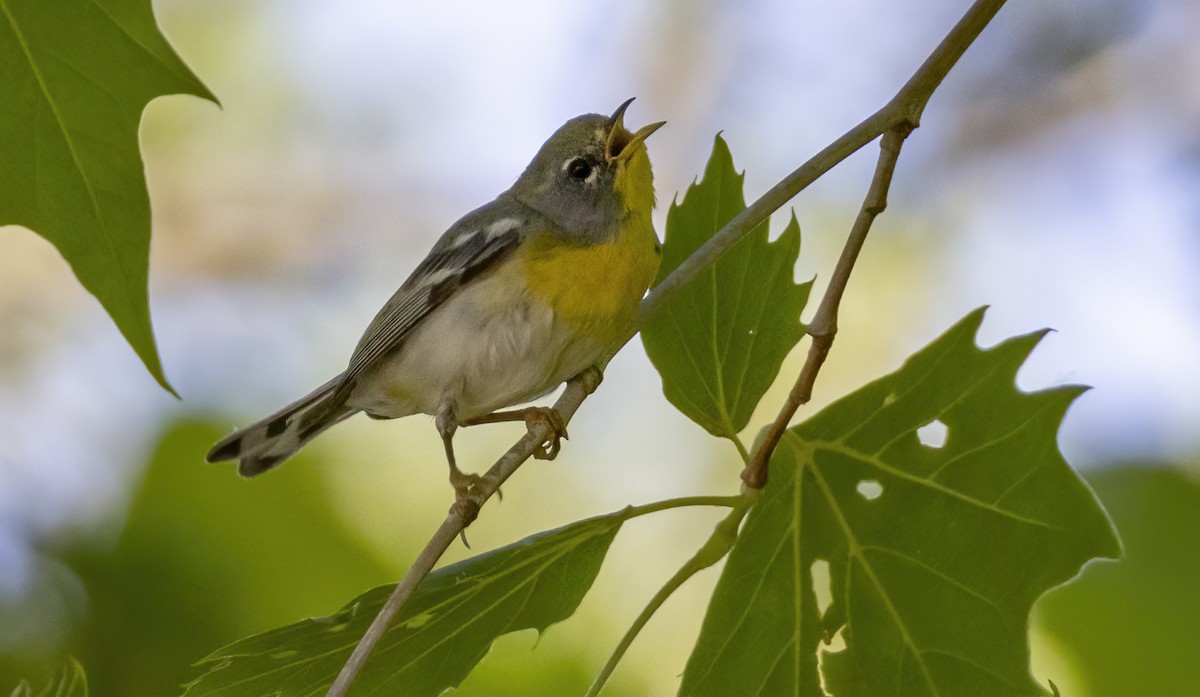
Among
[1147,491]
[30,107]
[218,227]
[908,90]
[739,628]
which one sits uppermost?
[218,227]

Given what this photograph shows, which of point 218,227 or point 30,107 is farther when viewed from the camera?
point 218,227

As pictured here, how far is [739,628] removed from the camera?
168 cm

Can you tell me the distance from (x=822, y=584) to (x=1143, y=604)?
95 centimetres

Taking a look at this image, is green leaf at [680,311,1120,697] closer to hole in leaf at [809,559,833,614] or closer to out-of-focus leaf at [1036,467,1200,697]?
hole in leaf at [809,559,833,614]

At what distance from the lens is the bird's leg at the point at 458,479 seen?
157 cm

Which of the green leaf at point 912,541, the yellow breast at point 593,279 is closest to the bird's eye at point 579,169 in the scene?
the yellow breast at point 593,279

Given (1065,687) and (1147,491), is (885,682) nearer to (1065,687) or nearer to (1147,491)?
(1065,687)

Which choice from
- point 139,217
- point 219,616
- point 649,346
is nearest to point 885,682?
point 649,346

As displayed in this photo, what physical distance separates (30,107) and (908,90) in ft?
3.64

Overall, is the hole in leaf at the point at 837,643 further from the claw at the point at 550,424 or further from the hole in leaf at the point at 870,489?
the claw at the point at 550,424

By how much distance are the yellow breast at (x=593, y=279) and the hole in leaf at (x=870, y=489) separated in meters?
0.66

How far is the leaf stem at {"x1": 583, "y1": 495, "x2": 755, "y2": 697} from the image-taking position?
5.10 feet

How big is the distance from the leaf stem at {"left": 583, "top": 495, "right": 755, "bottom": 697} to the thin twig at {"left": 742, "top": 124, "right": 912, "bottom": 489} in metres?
0.05

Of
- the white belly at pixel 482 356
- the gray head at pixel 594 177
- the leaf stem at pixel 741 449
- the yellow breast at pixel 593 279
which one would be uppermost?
the gray head at pixel 594 177
